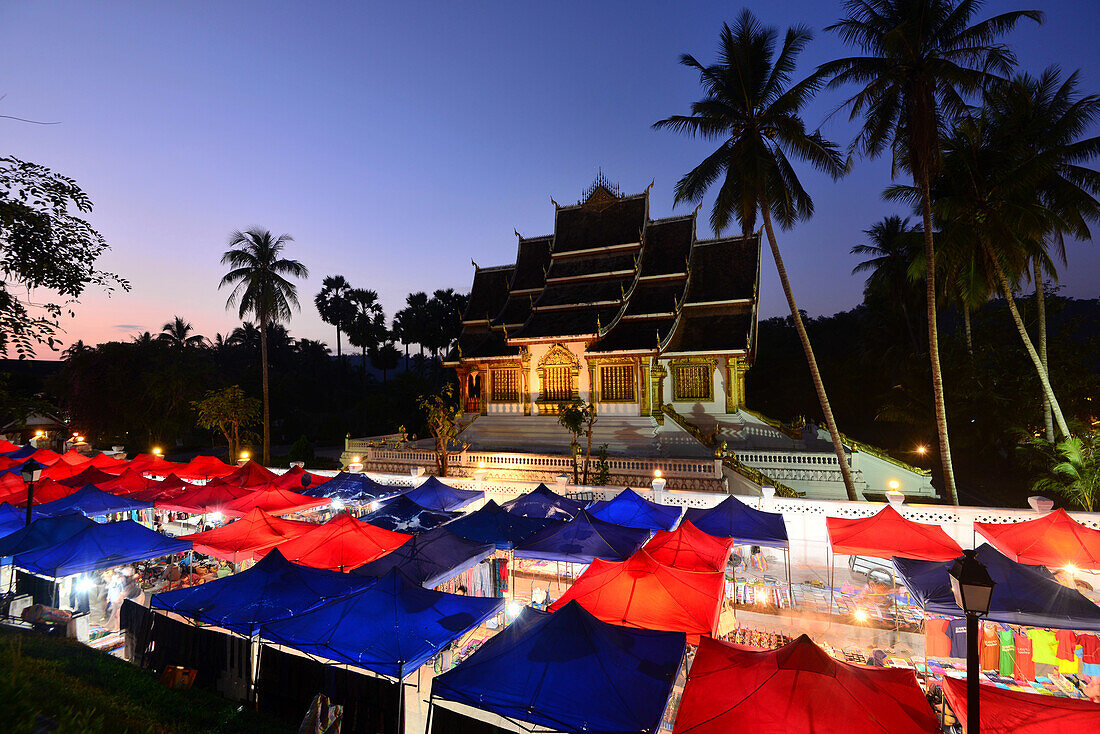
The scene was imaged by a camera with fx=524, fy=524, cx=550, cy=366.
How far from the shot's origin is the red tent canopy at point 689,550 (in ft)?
30.3

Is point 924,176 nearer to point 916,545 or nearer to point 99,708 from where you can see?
point 916,545

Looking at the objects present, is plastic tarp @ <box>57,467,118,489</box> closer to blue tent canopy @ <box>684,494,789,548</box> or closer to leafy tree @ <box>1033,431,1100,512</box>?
blue tent canopy @ <box>684,494,789,548</box>

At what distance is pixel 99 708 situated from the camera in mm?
4754

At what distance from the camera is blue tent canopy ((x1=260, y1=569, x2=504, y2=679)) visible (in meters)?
6.33

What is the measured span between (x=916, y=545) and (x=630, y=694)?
7865 millimetres

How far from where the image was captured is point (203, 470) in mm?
19172

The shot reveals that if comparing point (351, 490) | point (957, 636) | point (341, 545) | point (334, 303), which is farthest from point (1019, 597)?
point (334, 303)

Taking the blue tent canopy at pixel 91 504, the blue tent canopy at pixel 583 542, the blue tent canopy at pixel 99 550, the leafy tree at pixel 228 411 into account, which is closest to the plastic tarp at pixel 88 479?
the blue tent canopy at pixel 91 504

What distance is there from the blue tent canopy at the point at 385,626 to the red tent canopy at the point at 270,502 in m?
8.02

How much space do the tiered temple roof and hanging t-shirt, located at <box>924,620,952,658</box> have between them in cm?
1717

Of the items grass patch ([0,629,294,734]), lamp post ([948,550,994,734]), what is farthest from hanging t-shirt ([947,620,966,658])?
grass patch ([0,629,294,734])

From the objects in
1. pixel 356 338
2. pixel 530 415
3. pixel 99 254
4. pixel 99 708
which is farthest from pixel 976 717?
pixel 356 338

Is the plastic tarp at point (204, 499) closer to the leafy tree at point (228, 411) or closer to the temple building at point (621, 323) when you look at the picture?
the leafy tree at point (228, 411)

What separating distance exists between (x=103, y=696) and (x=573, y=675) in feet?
15.6
